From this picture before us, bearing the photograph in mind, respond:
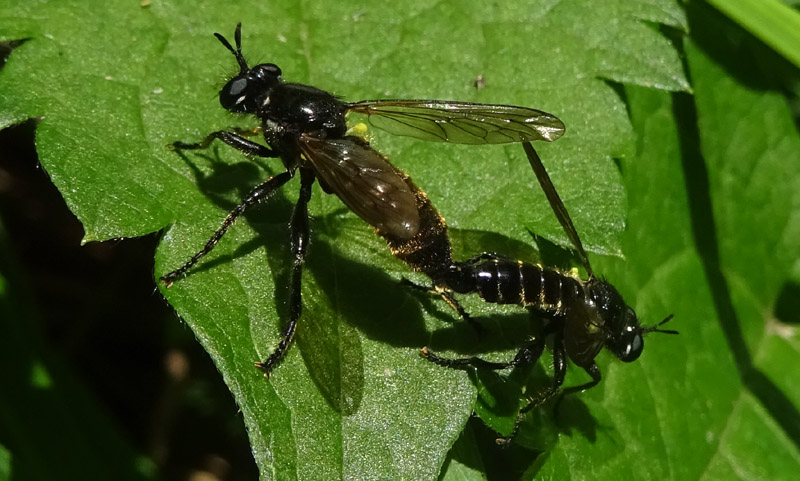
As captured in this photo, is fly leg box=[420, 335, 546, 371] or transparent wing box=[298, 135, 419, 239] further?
fly leg box=[420, 335, 546, 371]

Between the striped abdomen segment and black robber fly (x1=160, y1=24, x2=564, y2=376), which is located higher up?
black robber fly (x1=160, y1=24, x2=564, y2=376)

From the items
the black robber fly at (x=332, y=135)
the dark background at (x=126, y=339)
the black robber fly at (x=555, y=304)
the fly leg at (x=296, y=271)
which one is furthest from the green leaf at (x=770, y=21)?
the dark background at (x=126, y=339)

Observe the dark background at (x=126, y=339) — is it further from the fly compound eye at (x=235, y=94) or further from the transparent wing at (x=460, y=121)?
the transparent wing at (x=460, y=121)

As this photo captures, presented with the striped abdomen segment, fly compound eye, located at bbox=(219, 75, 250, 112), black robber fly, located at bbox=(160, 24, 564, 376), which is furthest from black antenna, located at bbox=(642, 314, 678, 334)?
fly compound eye, located at bbox=(219, 75, 250, 112)

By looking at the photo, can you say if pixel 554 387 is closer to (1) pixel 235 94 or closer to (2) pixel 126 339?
(1) pixel 235 94

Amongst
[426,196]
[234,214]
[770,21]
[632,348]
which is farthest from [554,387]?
[770,21]

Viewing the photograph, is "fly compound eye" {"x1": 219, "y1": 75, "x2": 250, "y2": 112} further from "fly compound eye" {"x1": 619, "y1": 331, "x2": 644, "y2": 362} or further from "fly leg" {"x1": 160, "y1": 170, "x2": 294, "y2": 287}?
"fly compound eye" {"x1": 619, "y1": 331, "x2": 644, "y2": 362}
